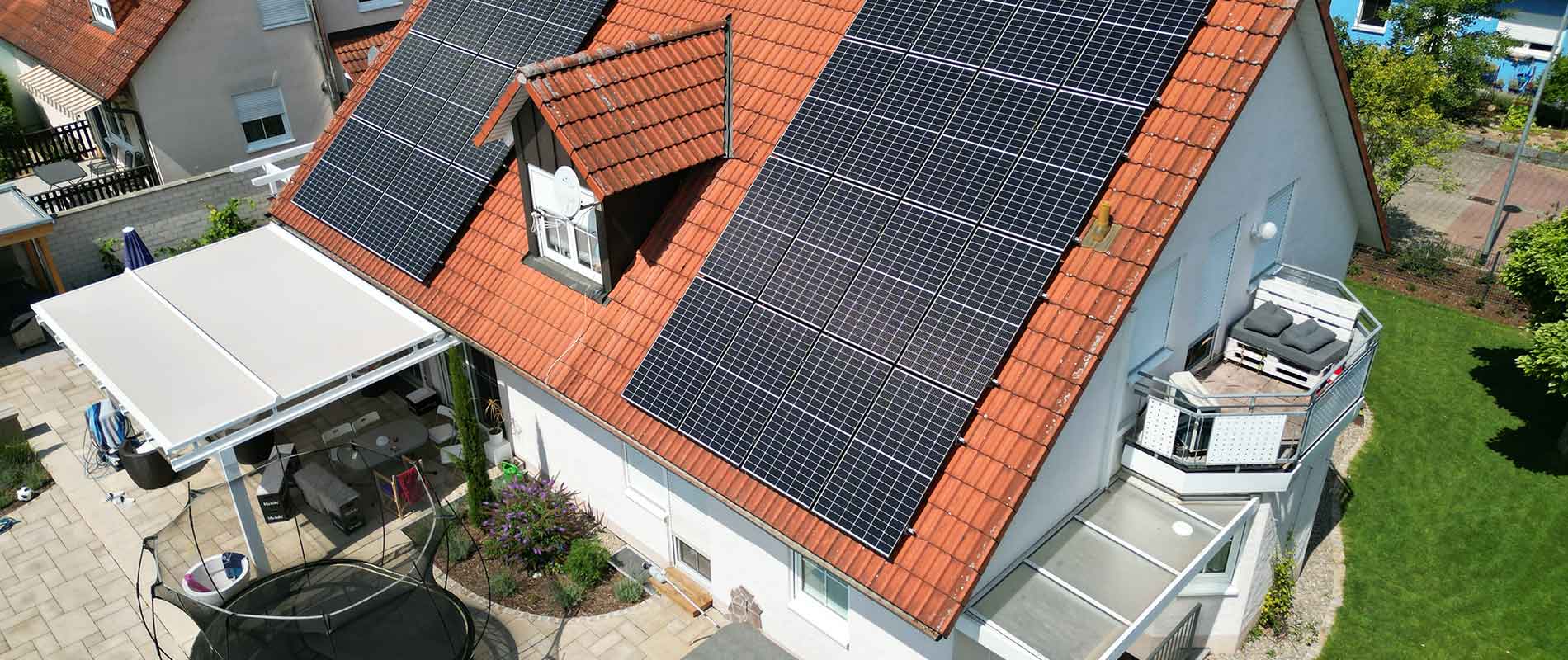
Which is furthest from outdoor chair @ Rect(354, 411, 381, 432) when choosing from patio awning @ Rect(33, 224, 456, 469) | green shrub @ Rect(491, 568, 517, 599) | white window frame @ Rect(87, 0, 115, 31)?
white window frame @ Rect(87, 0, 115, 31)

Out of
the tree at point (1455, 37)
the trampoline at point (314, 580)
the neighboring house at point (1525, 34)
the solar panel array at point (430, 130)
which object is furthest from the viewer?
the neighboring house at point (1525, 34)

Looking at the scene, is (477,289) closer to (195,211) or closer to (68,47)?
(195,211)

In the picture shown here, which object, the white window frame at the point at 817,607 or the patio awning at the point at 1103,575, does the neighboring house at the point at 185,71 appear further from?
the patio awning at the point at 1103,575

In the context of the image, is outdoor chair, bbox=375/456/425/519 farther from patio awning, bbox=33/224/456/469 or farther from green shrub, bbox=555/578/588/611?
green shrub, bbox=555/578/588/611

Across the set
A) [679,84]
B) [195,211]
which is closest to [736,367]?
[679,84]

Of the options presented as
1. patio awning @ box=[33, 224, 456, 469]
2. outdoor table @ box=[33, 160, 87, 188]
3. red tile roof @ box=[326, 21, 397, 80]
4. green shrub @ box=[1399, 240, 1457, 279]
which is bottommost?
green shrub @ box=[1399, 240, 1457, 279]

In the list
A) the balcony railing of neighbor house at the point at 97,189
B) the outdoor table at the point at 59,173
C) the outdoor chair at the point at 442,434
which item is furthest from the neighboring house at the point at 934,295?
the outdoor table at the point at 59,173
